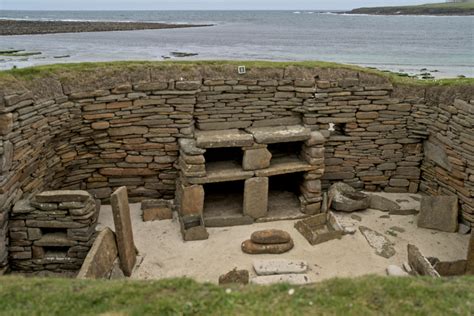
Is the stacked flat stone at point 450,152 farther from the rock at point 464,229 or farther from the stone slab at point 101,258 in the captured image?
the stone slab at point 101,258

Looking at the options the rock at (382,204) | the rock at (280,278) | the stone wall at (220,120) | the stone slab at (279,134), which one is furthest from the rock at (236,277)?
the rock at (382,204)

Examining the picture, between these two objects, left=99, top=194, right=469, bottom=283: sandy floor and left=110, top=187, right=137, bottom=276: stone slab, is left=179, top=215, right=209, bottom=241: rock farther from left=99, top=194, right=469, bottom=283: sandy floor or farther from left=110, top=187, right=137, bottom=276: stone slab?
left=110, top=187, right=137, bottom=276: stone slab

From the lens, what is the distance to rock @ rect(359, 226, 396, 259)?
814 cm

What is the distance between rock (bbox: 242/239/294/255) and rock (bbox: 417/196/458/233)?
2.94m

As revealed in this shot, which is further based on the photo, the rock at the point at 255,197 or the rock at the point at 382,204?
the rock at the point at 382,204

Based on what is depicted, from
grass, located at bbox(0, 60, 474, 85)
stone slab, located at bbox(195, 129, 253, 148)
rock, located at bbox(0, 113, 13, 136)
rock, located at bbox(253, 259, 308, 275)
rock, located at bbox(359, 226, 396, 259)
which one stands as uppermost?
grass, located at bbox(0, 60, 474, 85)

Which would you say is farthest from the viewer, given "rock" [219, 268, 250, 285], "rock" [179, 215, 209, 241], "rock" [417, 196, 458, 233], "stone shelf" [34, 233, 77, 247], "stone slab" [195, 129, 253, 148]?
"stone slab" [195, 129, 253, 148]

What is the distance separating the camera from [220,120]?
1007cm

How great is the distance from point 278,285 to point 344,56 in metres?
34.7

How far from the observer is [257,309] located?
4.60 meters

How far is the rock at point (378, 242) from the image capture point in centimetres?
814

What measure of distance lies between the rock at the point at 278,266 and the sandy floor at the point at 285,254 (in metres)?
0.15

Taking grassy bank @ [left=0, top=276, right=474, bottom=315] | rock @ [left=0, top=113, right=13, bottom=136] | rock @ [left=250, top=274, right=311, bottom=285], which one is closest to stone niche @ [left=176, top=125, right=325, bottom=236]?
rock @ [left=250, top=274, right=311, bottom=285]

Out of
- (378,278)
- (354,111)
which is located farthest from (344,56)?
(378,278)
